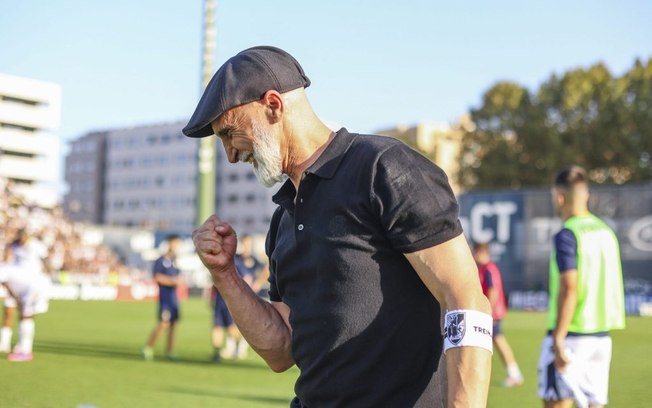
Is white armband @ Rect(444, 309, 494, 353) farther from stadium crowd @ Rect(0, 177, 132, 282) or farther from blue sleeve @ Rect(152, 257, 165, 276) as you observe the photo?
stadium crowd @ Rect(0, 177, 132, 282)

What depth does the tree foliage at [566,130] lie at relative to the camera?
179 ft

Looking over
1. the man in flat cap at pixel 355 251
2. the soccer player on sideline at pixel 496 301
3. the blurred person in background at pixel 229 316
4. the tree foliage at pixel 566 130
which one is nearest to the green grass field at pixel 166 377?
the soccer player on sideline at pixel 496 301

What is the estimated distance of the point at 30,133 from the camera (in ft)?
347

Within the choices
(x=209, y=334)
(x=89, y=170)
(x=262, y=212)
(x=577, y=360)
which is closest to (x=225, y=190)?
(x=262, y=212)

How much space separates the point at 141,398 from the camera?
11.6 metres

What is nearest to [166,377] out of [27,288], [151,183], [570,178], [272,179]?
[27,288]

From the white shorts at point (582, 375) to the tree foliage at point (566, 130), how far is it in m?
50.1

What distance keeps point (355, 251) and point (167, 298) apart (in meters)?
14.8

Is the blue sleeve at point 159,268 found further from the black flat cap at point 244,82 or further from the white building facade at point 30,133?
the white building facade at point 30,133

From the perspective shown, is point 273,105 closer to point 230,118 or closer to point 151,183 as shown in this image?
point 230,118

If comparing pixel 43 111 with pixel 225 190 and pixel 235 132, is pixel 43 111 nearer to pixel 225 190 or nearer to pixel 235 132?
pixel 225 190

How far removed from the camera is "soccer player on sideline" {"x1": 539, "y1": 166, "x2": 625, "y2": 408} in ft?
21.5

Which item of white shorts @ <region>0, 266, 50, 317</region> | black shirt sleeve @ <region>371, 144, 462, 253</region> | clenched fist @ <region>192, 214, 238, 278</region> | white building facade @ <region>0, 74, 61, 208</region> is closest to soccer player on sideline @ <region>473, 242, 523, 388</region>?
white shorts @ <region>0, 266, 50, 317</region>

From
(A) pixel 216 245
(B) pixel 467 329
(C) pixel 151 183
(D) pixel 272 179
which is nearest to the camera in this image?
(B) pixel 467 329
